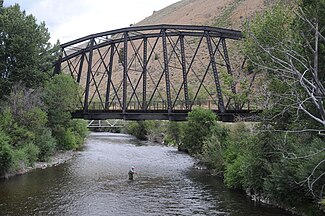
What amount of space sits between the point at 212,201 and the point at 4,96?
2587cm

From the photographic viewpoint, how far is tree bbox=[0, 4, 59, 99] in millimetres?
41156

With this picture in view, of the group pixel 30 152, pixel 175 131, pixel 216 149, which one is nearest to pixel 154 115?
pixel 216 149

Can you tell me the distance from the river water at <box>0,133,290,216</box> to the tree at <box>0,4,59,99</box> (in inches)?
453

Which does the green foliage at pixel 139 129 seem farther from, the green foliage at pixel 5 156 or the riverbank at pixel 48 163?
the green foliage at pixel 5 156

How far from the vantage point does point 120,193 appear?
26219mm

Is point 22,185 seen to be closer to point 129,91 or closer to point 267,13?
point 267,13

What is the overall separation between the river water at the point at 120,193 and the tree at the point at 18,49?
11.5 metres

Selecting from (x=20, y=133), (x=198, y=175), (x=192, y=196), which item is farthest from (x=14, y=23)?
(x=192, y=196)

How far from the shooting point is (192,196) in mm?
25359

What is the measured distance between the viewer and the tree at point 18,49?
41156 millimetres

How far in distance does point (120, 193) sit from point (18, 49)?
76.5ft

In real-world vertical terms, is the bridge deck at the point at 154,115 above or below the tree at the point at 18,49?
below

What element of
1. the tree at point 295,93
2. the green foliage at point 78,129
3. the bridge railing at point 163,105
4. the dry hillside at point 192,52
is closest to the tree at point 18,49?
the bridge railing at point 163,105

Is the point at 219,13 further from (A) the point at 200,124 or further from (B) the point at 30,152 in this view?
(B) the point at 30,152
